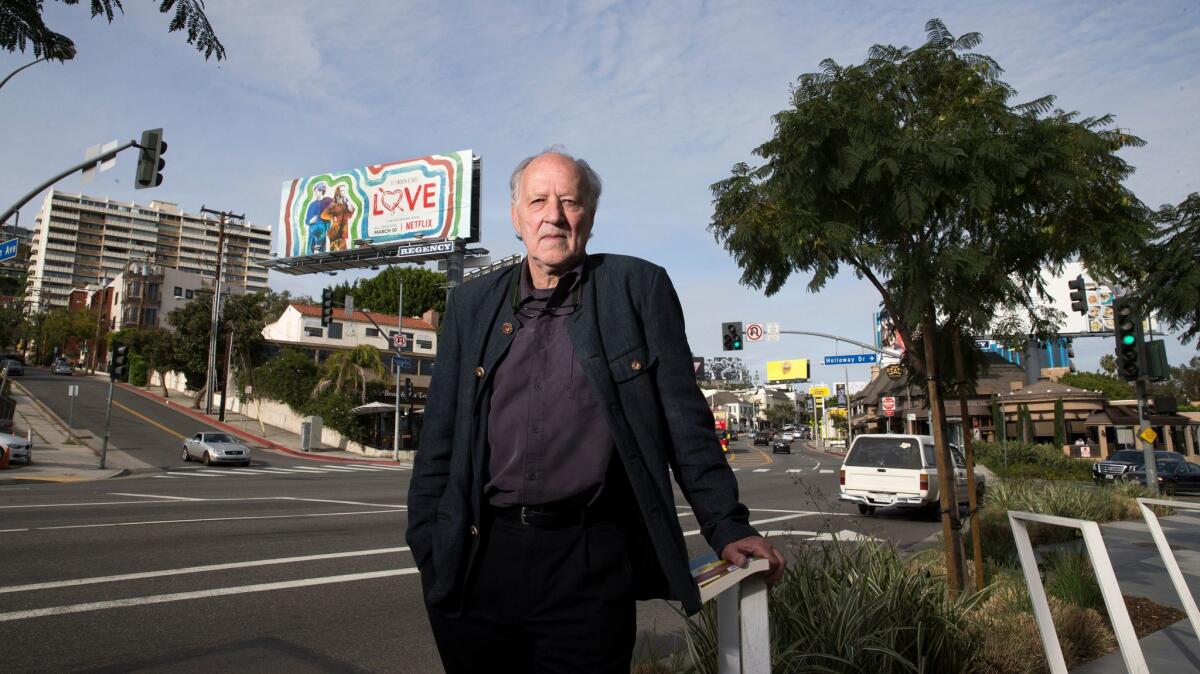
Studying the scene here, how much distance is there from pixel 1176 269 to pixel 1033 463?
54.7ft

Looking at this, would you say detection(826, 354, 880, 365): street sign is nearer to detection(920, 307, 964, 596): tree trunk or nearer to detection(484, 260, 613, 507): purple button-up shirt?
detection(920, 307, 964, 596): tree trunk

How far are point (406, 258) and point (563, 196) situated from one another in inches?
1536

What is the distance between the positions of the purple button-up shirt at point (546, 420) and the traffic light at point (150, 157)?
15.5 meters

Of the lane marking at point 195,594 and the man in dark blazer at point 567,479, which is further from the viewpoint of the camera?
the lane marking at point 195,594

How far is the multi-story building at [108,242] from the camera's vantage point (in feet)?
478

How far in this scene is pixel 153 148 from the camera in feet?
48.9

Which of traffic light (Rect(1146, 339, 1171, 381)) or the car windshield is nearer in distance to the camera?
traffic light (Rect(1146, 339, 1171, 381))

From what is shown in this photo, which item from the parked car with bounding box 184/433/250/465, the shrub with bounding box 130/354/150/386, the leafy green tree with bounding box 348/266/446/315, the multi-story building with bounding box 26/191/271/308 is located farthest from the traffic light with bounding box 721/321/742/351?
the multi-story building with bounding box 26/191/271/308

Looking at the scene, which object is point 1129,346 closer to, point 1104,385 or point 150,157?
point 150,157

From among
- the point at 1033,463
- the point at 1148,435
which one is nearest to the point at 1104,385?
the point at 1033,463

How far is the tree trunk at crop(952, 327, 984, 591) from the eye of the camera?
5500mm

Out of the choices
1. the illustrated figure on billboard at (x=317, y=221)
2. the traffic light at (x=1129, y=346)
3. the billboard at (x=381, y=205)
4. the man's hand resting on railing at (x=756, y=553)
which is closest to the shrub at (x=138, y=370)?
the billboard at (x=381, y=205)

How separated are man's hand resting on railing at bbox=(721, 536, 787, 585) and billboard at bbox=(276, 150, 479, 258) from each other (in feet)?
121

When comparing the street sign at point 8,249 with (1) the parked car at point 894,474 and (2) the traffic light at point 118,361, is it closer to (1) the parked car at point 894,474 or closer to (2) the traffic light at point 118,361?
(2) the traffic light at point 118,361
